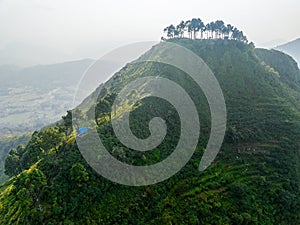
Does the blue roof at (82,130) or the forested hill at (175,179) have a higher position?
the blue roof at (82,130)

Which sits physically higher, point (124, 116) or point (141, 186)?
point (124, 116)

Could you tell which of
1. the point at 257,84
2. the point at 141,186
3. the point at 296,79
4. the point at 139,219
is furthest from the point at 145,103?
the point at 296,79

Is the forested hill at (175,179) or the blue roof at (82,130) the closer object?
the forested hill at (175,179)

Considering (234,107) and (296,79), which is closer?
(234,107)

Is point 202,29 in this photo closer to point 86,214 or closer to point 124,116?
point 124,116

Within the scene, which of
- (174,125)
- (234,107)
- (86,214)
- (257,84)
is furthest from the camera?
(257,84)

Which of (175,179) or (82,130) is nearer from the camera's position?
(175,179)

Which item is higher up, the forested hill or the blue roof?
the blue roof

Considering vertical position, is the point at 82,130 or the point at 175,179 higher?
the point at 82,130
